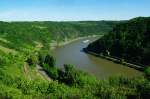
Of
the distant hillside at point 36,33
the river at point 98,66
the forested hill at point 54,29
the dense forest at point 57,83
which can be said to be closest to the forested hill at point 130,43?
the river at point 98,66

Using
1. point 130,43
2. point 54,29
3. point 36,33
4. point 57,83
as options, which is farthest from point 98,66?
point 54,29

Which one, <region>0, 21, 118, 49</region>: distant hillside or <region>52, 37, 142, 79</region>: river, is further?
<region>0, 21, 118, 49</region>: distant hillside

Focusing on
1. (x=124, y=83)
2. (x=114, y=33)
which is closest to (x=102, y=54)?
(x=114, y=33)

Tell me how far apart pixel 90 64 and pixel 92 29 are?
100 metres

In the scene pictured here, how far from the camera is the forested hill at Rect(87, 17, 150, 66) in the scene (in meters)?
68.1

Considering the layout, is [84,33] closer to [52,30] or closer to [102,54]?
[52,30]

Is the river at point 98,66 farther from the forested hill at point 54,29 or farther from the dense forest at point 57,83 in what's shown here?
the forested hill at point 54,29

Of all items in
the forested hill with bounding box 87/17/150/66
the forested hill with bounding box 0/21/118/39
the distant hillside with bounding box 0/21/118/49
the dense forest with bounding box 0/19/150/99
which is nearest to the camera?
the dense forest with bounding box 0/19/150/99

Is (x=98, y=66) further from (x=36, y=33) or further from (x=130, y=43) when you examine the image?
(x=36, y=33)

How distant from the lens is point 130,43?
74875 millimetres

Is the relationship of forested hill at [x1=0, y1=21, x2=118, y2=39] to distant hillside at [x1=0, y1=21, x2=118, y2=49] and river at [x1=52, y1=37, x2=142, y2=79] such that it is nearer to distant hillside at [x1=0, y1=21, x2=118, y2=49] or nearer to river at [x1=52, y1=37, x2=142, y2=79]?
distant hillside at [x1=0, y1=21, x2=118, y2=49]

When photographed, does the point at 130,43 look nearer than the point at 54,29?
Yes

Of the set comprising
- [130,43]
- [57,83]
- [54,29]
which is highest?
[57,83]

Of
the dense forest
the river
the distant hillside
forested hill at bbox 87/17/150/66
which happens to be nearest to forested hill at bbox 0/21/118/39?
the distant hillside
